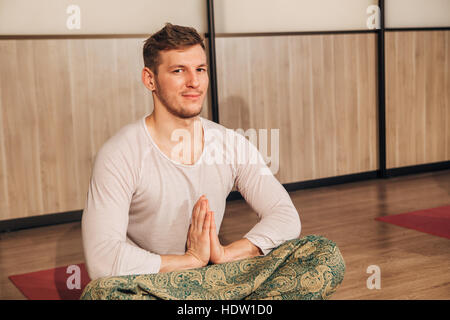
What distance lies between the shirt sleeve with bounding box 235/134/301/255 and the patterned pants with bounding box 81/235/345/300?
0.12 m

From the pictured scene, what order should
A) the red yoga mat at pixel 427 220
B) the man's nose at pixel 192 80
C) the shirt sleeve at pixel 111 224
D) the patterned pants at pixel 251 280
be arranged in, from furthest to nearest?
the red yoga mat at pixel 427 220
the man's nose at pixel 192 80
the shirt sleeve at pixel 111 224
the patterned pants at pixel 251 280

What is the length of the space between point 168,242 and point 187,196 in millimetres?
155

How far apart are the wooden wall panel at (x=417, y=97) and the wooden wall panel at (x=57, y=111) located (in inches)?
91.0

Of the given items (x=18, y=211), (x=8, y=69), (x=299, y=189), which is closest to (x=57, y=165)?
(x=18, y=211)

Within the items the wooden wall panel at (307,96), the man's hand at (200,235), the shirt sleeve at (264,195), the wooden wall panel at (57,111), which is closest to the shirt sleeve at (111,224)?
the man's hand at (200,235)

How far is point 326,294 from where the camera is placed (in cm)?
155

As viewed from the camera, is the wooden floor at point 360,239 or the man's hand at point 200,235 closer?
the man's hand at point 200,235

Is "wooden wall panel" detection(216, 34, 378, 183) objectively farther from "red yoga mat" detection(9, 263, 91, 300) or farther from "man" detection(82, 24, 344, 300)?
"man" detection(82, 24, 344, 300)

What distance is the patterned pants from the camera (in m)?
1.43

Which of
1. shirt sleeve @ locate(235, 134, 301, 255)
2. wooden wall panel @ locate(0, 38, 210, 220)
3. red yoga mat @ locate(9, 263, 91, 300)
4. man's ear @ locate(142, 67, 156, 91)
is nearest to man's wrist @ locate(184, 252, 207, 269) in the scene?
shirt sleeve @ locate(235, 134, 301, 255)

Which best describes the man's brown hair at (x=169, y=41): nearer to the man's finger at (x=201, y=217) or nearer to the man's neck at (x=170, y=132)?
the man's neck at (x=170, y=132)

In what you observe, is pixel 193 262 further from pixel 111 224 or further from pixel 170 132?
pixel 170 132

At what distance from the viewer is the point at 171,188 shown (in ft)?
5.59

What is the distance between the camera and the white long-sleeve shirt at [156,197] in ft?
5.10
